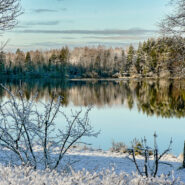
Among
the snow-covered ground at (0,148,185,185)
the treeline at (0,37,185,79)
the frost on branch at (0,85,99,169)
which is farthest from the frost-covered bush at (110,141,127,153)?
the treeline at (0,37,185,79)

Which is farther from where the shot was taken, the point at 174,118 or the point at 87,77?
the point at 87,77

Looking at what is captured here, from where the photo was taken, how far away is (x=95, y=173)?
316 cm

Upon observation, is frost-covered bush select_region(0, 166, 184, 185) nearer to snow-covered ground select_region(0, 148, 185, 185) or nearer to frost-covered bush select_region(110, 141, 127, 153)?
snow-covered ground select_region(0, 148, 185, 185)

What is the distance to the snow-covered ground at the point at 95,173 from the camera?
3.05 meters

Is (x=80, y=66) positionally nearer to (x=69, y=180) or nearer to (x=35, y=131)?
(x=35, y=131)

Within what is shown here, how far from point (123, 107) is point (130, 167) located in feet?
62.4

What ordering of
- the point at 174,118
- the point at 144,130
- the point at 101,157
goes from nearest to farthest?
the point at 101,157
the point at 144,130
the point at 174,118

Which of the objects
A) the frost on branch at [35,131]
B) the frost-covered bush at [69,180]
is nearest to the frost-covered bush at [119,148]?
the frost on branch at [35,131]

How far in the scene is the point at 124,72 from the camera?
257ft

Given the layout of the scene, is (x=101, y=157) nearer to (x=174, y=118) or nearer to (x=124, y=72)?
(x=174, y=118)

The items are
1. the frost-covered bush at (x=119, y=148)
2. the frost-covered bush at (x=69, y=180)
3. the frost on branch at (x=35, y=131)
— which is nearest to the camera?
the frost-covered bush at (x=69, y=180)

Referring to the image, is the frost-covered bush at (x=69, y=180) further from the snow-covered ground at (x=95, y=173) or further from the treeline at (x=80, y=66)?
the treeline at (x=80, y=66)

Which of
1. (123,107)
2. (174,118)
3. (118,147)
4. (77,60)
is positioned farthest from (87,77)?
(118,147)

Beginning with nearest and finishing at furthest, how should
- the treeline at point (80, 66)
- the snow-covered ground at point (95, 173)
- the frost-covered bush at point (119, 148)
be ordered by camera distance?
1. the snow-covered ground at point (95, 173)
2. the frost-covered bush at point (119, 148)
3. the treeline at point (80, 66)
